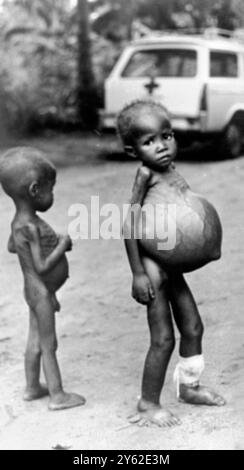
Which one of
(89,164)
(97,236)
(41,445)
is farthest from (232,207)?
(41,445)

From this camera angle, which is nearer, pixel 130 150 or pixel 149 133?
pixel 149 133

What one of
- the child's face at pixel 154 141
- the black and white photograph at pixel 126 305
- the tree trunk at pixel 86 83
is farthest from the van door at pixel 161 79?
the child's face at pixel 154 141

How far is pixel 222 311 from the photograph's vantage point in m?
4.99

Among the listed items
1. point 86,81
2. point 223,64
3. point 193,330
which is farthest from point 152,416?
point 86,81

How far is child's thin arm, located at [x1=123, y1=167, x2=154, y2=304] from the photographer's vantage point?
10.8 feet

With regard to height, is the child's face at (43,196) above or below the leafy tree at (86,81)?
above

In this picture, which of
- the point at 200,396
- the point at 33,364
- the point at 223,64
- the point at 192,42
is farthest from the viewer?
the point at 223,64

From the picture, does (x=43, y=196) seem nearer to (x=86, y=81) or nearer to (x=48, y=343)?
(x=48, y=343)

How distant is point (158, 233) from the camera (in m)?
3.28

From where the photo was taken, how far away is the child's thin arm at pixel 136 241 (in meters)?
3.30

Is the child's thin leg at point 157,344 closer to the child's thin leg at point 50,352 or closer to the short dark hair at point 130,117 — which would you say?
the child's thin leg at point 50,352

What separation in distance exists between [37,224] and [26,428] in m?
0.94

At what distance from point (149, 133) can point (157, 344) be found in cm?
93

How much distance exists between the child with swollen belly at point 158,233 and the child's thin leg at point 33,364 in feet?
1.92
